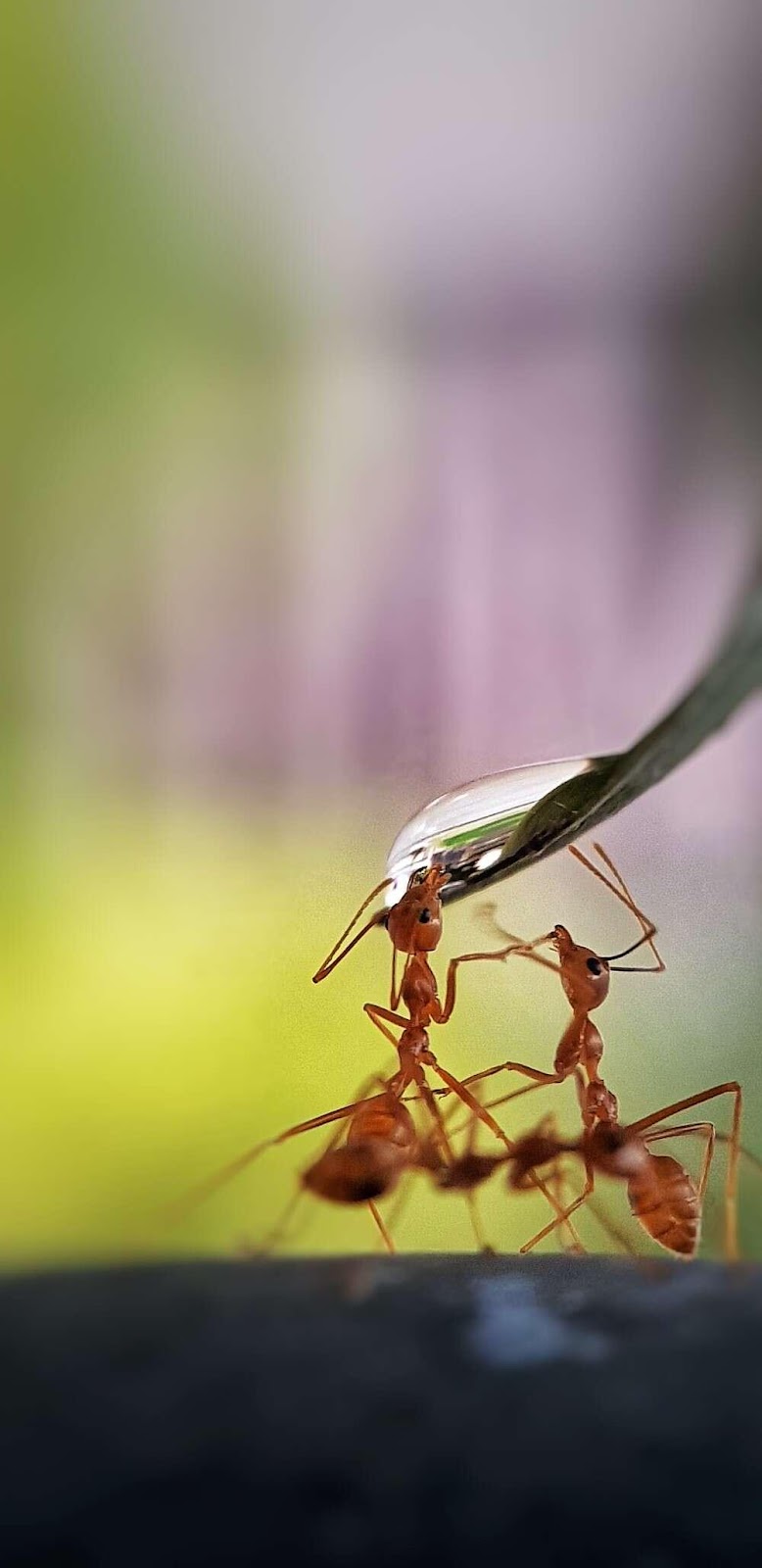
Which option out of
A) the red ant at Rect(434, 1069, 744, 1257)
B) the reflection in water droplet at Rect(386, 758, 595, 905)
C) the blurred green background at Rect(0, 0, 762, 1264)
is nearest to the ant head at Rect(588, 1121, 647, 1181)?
the red ant at Rect(434, 1069, 744, 1257)

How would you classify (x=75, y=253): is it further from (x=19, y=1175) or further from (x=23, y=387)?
(x=19, y=1175)

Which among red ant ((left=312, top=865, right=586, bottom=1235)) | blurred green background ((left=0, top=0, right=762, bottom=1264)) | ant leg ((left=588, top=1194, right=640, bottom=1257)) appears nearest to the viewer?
ant leg ((left=588, top=1194, right=640, bottom=1257))

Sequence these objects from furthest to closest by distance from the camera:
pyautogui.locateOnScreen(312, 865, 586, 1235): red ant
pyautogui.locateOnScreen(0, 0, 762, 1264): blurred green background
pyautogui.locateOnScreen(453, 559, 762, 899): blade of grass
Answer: pyautogui.locateOnScreen(0, 0, 762, 1264): blurred green background, pyautogui.locateOnScreen(312, 865, 586, 1235): red ant, pyautogui.locateOnScreen(453, 559, 762, 899): blade of grass

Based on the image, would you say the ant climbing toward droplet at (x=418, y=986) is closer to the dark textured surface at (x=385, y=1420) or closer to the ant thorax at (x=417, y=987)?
the ant thorax at (x=417, y=987)

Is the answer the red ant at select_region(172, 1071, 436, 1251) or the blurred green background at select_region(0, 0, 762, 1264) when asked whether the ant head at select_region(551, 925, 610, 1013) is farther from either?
the blurred green background at select_region(0, 0, 762, 1264)

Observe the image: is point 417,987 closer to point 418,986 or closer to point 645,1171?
point 418,986

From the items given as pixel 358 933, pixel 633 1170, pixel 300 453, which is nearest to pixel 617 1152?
pixel 633 1170
